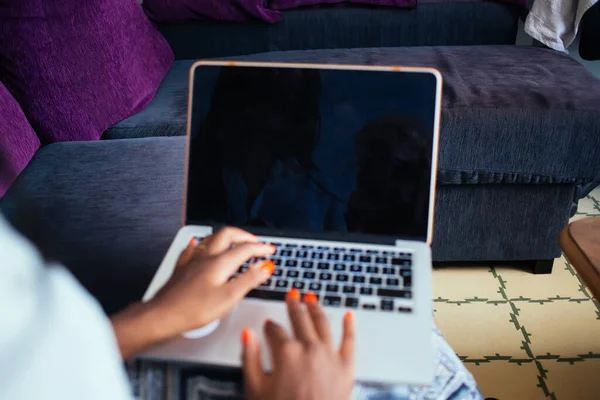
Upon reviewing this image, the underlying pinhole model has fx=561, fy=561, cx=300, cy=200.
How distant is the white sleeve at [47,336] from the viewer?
0.27m

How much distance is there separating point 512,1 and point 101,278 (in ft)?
5.88

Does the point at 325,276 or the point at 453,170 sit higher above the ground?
the point at 325,276

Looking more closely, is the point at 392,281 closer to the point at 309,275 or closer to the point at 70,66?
the point at 309,275

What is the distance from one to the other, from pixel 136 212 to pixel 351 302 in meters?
0.51

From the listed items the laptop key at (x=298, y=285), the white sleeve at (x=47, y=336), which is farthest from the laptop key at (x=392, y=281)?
the white sleeve at (x=47, y=336)

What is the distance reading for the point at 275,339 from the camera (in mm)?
551

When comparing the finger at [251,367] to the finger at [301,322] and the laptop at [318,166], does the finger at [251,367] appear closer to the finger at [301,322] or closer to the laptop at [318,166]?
the finger at [301,322]

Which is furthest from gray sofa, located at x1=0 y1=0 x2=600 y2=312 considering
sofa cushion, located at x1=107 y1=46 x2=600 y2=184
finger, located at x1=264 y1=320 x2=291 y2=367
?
finger, located at x1=264 y1=320 x2=291 y2=367

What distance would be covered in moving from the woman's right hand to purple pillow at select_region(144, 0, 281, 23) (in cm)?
163

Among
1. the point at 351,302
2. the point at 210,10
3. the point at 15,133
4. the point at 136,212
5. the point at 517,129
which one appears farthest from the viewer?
the point at 210,10

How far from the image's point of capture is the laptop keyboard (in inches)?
28.9

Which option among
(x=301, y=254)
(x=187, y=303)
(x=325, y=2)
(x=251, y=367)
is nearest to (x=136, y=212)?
(x=301, y=254)

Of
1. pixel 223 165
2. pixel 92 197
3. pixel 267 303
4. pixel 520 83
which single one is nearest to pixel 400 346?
pixel 267 303

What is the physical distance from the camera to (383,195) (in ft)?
2.71
